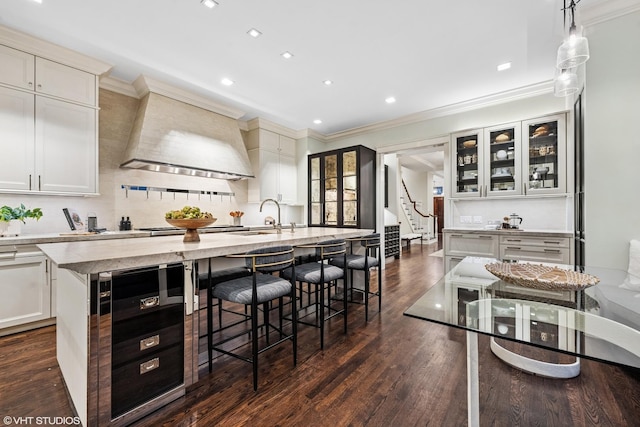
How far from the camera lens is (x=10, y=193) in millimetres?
2795

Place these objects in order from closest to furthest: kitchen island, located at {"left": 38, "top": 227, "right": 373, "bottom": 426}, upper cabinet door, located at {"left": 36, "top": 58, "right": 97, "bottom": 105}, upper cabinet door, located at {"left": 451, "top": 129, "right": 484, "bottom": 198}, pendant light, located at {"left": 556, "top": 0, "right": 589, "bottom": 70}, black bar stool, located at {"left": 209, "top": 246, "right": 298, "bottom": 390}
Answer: kitchen island, located at {"left": 38, "top": 227, "right": 373, "bottom": 426}
pendant light, located at {"left": 556, "top": 0, "right": 589, "bottom": 70}
black bar stool, located at {"left": 209, "top": 246, "right": 298, "bottom": 390}
upper cabinet door, located at {"left": 36, "top": 58, "right": 97, "bottom": 105}
upper cabinet door, located at {"left": 451, "top": 129, "right": 484, "bottom": 198}

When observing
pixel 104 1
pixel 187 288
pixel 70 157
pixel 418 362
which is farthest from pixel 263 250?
pixel 70 157

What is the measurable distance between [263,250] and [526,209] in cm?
396

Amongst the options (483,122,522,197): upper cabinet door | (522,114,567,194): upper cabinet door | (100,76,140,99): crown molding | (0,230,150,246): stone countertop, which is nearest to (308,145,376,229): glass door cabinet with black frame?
(483,122,522,197): upper cabinet door

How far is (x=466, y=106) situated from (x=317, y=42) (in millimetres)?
2779

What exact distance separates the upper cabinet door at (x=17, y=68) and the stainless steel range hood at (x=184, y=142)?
3.38 ft

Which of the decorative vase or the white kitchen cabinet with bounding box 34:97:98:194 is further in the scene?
the white kitchen cabinet with bounding box 34:97:98:194

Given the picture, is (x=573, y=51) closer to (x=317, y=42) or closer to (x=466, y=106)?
(x=317, y=42)

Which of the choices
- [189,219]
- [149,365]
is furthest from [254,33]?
[149,365]

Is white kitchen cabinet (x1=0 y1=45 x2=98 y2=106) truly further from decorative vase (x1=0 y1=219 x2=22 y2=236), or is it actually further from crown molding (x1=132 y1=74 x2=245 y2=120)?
decorative vase (x1=0 y1=219 x2=22 y2=236)

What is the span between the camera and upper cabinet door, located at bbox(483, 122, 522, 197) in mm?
3661

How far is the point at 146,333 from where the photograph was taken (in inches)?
58.9

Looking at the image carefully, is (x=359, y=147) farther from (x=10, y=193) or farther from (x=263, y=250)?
(x=10, y=193)

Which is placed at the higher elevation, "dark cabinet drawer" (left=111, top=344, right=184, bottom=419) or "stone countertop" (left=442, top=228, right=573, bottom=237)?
"stone countertop" (left=442, top=228, right=573, bottom=237)
